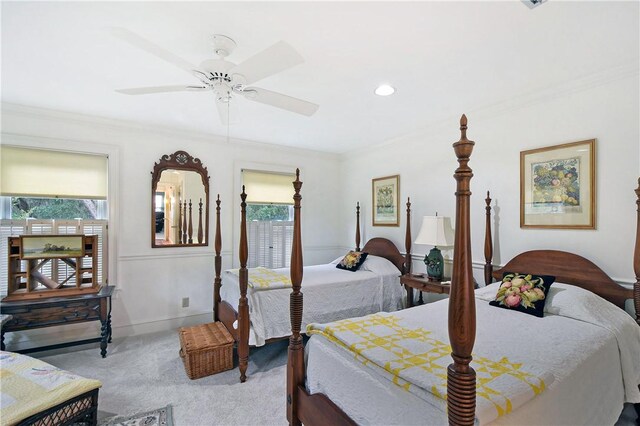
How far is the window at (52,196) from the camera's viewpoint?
3.11 meters

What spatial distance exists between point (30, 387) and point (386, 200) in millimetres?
3942

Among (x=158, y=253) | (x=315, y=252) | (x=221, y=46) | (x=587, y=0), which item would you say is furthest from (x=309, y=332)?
(x=315, y=252)

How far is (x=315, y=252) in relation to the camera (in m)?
5.08

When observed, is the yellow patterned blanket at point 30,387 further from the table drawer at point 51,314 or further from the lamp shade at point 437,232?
the lamp shade at point 437,232

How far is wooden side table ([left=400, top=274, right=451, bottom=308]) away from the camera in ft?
9.88

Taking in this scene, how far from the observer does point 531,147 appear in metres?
2.81

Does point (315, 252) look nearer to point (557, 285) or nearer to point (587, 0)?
point (557, 285)

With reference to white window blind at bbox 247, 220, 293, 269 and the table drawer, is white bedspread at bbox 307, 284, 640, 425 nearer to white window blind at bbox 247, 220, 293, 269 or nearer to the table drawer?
the table drawer

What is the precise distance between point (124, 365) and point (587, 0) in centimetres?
440

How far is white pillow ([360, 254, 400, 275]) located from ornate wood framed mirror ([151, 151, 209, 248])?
2206 millimetres

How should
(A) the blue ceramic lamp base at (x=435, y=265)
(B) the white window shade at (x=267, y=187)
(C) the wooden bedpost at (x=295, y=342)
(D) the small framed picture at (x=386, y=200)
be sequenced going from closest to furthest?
1. (C) the wooden bedpost at (x=295, y=342)
2. (A) the blue ceramic lamp base at (x=435, y=265)
3. (D) the small framed picture at (x=386, y=200)
4. (B) the white window shade at (x=267, y=187)

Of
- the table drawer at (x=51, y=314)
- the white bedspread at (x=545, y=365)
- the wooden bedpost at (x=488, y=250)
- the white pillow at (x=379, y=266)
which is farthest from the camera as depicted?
the white pillow at (x=379, y=266)

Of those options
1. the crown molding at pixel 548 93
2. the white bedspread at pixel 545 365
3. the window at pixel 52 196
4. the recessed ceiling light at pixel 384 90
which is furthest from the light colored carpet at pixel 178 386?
the recessed ceiling light at pixel 384 90

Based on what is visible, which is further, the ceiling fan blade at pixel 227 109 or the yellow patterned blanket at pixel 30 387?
the ceiling fan blade at pixel 227 109
